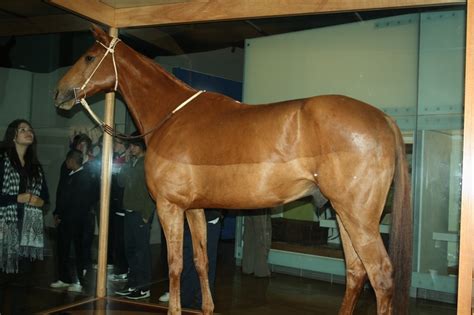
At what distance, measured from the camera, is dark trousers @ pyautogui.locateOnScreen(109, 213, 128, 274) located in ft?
13.0

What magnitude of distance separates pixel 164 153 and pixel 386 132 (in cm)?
131

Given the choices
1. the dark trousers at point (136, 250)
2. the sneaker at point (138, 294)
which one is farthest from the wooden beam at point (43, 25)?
the sneaker at point (138, 294)

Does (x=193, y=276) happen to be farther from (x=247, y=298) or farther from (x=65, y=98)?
(x=65, y=98)

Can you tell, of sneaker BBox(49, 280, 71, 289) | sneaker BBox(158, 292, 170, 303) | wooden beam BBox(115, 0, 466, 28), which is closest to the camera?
wooden beam BBox(115, 0, 466, 28)

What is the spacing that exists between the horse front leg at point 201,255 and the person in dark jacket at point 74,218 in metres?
1.20

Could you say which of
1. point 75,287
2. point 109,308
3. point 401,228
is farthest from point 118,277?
point 401,228

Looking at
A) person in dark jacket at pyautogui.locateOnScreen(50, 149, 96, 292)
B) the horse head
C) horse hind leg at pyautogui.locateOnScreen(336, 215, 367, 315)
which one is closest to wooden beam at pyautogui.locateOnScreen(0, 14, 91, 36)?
the horse head

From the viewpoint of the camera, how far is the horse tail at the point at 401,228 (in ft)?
8.09

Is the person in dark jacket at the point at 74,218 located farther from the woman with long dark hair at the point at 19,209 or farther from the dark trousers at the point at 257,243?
the dark trousers at the point at 257,243

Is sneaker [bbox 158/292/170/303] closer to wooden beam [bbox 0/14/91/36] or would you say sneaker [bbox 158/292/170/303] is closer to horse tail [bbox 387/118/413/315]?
horse tail [bbox 387/118/413/315]

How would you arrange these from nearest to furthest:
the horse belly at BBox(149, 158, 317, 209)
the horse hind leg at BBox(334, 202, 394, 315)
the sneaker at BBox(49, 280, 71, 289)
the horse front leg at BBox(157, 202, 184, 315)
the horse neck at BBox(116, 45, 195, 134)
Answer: the horse hind leg at BBox(334, 202, 394, 315), the horse belly at BBox(149, 158, 317, 209), the horse front leg at BBox(157, 202, 184, 315), the horse neck at BBox(116, 45, 195, 134), the sneaker at BBox(49, 280, 71, 289)

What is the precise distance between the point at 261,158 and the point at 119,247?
6.57 feet

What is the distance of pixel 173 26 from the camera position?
3.66m

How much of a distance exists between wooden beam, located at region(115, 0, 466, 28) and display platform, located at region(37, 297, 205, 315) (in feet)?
7.00
